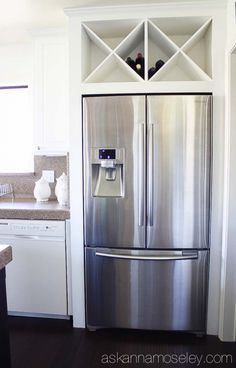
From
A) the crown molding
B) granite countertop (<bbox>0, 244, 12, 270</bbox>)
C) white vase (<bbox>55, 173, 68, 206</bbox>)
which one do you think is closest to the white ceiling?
the crown molding

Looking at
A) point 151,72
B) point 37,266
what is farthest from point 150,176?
point 37,266

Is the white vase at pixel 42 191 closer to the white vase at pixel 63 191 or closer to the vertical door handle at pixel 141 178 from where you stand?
the white vase at pixel 63 191

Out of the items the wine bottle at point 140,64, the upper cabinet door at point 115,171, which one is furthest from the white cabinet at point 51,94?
the wine bottle at point 140,64

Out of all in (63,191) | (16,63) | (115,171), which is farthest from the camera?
(16,63)

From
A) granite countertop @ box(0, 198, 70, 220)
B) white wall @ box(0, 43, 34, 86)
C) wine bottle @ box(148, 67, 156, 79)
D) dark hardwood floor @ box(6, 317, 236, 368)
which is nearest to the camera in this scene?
dark hardwood floor @ box(6, 317, 236, 368)

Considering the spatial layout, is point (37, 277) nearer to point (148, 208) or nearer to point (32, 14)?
point (148, 208)

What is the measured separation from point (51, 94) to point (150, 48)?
36.6 inches

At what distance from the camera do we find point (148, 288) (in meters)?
2.17

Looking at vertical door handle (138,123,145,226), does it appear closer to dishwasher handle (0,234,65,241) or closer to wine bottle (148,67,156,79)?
wine bottle (148,67,156,79)

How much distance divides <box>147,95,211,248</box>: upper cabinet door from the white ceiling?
0.79 metres

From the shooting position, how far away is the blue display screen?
2.09m

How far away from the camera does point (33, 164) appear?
2.98 m

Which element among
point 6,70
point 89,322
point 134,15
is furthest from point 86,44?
point 89,322

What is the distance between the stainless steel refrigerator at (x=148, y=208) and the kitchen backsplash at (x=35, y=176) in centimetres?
82
